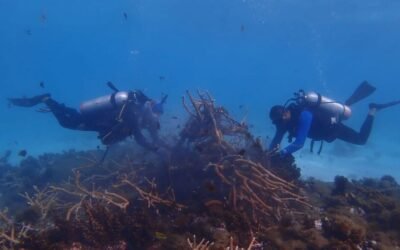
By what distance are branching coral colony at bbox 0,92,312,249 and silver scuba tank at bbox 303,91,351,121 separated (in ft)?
7.67

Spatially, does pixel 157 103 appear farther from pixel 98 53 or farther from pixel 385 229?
pixel 98 53

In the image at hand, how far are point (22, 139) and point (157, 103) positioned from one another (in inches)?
1713

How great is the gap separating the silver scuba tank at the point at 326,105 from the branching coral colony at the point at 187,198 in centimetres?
234

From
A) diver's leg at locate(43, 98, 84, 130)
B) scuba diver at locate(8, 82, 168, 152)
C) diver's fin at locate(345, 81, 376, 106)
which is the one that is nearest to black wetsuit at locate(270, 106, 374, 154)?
diver's fin at locate(345, 81, 376, 106)

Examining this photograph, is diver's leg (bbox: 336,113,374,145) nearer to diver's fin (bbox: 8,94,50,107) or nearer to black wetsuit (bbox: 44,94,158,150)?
black wetsuit (bbox: 44,94,158,150)

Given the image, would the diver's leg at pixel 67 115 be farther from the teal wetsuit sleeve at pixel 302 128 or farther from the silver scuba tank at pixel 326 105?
the silver scuba tank at pixel 326 105

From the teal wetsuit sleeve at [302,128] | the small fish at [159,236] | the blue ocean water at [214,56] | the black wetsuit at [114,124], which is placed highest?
the blue ocean water at [214,56]

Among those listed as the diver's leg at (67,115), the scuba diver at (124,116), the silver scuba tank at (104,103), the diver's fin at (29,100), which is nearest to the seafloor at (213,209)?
the scuba diver at (124,116)

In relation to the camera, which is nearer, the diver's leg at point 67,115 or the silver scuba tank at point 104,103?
the silver scuba tank at point 104,103

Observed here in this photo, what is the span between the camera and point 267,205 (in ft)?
25.2

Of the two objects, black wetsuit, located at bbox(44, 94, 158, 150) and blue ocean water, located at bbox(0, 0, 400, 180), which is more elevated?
blue ocean water, located at bbox(0, 0, 400, 180)

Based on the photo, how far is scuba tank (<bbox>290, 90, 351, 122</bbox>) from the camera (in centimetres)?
1109

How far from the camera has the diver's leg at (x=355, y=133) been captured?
1323cm

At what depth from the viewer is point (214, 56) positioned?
420 feet
